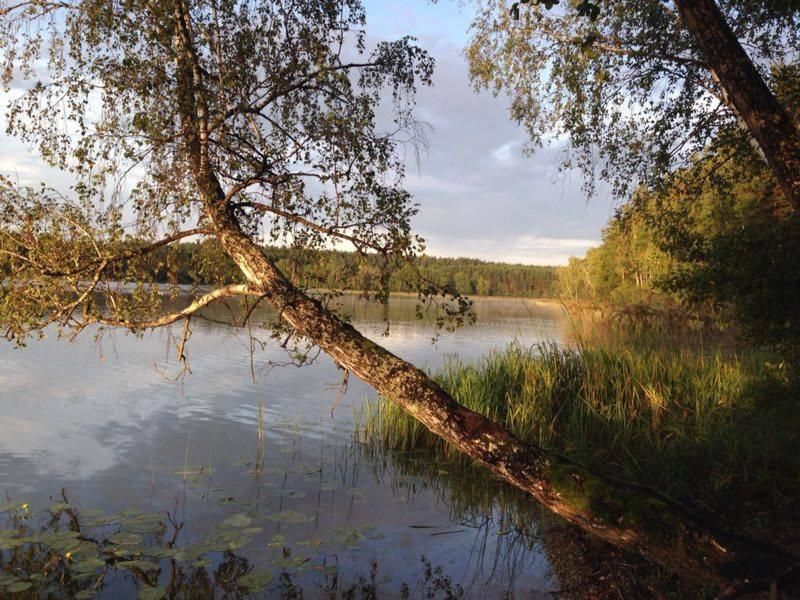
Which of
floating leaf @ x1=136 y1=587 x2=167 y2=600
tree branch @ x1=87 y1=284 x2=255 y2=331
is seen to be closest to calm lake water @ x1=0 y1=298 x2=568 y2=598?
floating leaf @ x1=136 y1=587 x2=167 y2=600

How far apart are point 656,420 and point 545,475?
16.6 ft

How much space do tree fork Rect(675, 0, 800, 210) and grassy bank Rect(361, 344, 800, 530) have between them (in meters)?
2.91

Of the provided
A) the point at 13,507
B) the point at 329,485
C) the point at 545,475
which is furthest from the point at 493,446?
the point at 13,507

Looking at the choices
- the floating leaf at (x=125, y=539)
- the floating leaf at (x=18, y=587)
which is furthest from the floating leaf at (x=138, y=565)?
the floating leaf at (x=18, y=587)

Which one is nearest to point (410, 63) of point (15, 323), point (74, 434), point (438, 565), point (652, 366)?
point (15, 323)

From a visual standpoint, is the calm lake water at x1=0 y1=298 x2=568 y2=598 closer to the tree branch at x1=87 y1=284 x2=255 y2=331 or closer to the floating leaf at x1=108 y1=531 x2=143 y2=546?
the floating leaf at x1=108 y1=531 x2=143 y2=546

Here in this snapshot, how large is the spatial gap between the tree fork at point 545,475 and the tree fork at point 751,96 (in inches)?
110

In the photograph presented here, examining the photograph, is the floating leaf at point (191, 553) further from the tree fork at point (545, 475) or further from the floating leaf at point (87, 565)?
the tree fork at point (545, 475)

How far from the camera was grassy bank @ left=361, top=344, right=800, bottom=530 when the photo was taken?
5875mm

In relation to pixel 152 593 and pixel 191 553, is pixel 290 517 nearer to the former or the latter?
pixel 191 553

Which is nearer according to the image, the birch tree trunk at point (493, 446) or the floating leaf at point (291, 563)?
the birch tree trunk at point (493, 446)

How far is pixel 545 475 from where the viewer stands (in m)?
3.84

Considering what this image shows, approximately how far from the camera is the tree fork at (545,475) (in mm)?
3338

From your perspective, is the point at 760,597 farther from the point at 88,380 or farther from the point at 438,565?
the point at 88,380
